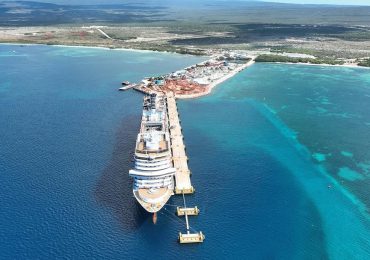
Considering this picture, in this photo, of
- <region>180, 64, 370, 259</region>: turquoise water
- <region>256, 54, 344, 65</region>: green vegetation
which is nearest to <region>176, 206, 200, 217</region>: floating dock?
<region>180, 64, 370, 259</region>: turquoise water

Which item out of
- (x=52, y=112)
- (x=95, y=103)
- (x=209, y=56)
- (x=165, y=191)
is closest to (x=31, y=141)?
(x=52, y=112)

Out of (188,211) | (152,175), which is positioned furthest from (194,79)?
(188,211)

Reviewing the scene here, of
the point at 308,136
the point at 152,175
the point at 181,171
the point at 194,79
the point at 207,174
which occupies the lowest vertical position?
the point at 308,136

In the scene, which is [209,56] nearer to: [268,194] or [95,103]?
[95,103]

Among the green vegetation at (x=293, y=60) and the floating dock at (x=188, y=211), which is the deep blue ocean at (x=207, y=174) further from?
the green vegetation at (x=293, y=60)

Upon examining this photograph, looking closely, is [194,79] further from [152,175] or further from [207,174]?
[152,175]
